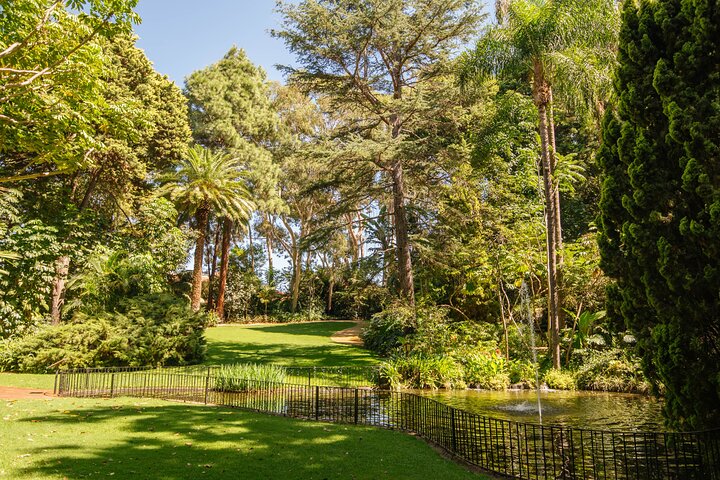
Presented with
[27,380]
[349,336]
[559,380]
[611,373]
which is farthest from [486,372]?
[27,380]

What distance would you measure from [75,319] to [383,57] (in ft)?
58.6

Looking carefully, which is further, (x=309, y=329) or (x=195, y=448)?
(x=309, y=329)

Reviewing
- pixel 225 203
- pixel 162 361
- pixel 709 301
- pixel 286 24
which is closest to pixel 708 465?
pixel 709 301

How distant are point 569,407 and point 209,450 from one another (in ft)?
30.8

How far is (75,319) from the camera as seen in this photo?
66.6 ft

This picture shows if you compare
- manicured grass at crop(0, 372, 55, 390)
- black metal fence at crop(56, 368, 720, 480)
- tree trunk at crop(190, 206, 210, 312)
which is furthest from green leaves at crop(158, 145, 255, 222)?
black metal fence at crop(56, 368, 720, 480)

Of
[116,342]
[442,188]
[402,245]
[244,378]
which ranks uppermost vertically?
[442,188]

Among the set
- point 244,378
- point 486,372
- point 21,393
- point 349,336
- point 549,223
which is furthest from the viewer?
point 349,336

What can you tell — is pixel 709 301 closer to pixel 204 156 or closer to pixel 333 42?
pixel 333 42

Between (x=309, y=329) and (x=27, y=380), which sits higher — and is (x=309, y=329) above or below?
above

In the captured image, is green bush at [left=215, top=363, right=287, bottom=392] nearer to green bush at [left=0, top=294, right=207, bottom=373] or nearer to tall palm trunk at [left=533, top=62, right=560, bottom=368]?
green bush at [left=0, top=294, right=207, bottom=373]

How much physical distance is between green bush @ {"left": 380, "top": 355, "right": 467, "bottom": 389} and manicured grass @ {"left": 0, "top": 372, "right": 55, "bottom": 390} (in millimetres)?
10996

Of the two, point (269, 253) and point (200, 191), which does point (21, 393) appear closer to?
point (200, 191)

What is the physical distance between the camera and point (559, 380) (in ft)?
54.3
